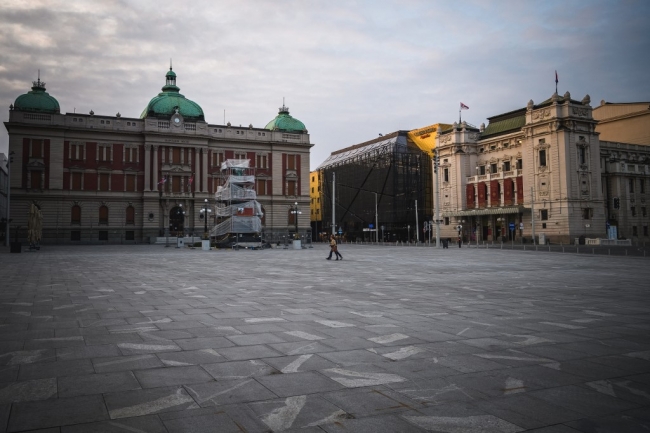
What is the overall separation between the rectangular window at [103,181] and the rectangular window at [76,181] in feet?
9.44

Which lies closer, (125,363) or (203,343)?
(125,363)

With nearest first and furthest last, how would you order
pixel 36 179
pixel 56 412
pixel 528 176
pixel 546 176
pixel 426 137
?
pixel 56 412 → pixel 36 179 → pixel 546 176 → pixel 528 176 → pixel 426 137

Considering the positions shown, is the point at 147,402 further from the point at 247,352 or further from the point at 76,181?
the point at 76,181

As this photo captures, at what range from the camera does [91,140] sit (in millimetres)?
71812

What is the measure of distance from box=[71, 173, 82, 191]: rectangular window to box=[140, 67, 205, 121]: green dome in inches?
569

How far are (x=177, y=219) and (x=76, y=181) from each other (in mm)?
15651

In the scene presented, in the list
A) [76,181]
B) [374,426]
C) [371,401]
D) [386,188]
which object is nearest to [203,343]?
[371,401]

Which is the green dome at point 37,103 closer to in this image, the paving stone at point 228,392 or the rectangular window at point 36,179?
the rectangular window at point 36,179

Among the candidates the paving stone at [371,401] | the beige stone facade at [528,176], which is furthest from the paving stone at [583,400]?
the beige stone facade at [528,176]

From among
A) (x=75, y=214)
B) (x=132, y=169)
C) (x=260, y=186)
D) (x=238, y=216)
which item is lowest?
(x=238, y=216)

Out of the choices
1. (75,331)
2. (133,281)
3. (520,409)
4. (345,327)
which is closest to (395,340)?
(345,327)

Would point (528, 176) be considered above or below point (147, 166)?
below

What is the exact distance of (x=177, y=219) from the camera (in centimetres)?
7512

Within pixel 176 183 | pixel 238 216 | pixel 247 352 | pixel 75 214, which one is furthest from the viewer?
pixel 176 183
